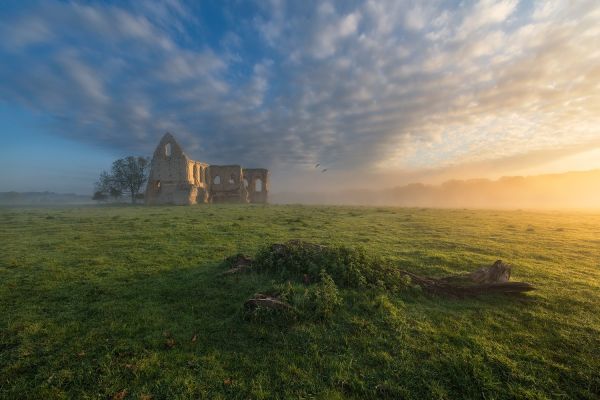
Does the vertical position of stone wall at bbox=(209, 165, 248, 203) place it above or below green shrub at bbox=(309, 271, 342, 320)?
above

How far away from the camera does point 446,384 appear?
4.59 metres

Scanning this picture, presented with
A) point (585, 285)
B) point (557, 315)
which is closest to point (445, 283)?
point (557, 315)

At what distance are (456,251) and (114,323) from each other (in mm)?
14231

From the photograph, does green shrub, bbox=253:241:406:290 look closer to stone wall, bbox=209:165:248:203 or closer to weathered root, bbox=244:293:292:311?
weathered root, bbox=244:293:292:311

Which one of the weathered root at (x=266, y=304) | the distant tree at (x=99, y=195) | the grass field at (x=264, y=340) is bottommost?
the grass field at (x=264, y=340)

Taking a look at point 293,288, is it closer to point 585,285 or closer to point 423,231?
point 585,285

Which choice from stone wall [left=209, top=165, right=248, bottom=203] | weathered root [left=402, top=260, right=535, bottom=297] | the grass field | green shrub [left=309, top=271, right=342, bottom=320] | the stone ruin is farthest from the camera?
stone wall [left=209, top=165, right=248, bottom=203]

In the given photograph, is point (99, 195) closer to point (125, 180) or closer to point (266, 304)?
point (125, 180)

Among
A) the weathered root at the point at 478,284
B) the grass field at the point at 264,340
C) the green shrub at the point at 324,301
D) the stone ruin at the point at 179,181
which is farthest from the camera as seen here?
the stone ruin at the point at 179,181

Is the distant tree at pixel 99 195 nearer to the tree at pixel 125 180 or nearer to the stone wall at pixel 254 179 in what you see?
the tree at pixel 125 180

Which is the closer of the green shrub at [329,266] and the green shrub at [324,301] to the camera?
the green shrub at [324,301]

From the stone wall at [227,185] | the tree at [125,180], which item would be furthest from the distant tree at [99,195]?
the stone wall at [227,185]

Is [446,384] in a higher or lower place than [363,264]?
lower

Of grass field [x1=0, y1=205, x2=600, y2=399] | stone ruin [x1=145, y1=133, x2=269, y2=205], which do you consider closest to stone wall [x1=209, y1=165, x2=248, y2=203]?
stone ruin [x1=145, y1=133, x2=269, y2=205]
